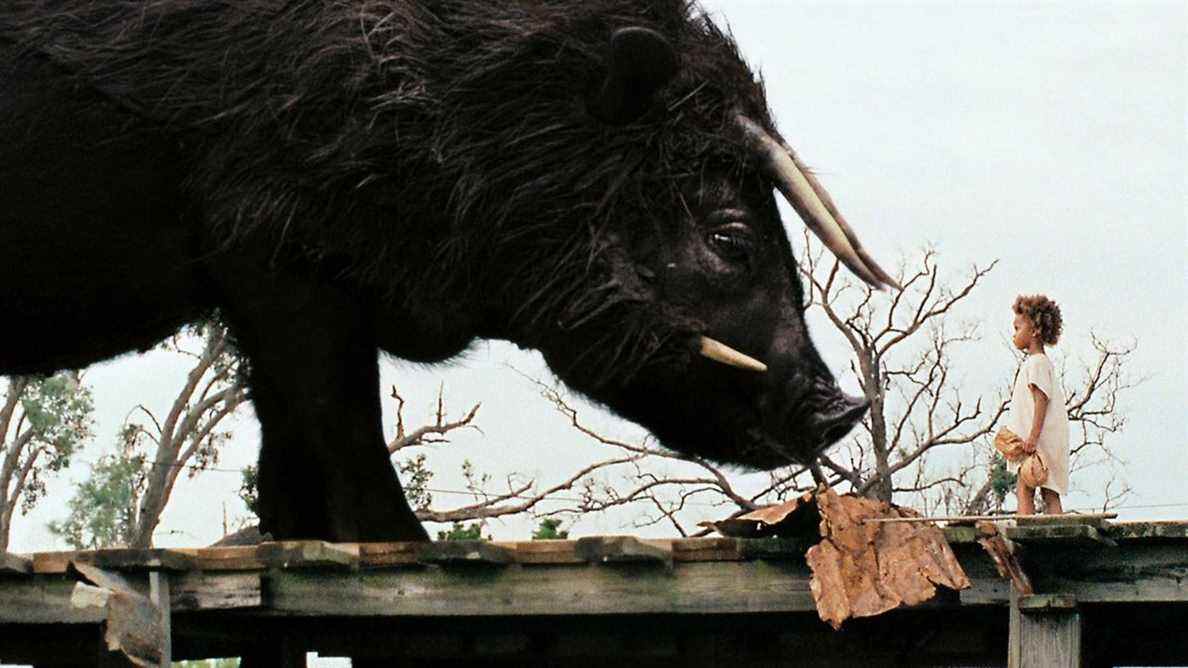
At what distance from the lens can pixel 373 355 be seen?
853cm

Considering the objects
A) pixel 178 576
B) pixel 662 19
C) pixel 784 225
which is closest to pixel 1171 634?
pixel 784 225

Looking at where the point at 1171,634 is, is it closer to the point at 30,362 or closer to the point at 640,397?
the point at 640,397

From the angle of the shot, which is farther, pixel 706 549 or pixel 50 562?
pixel 50 562

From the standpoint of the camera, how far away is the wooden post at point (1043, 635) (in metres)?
7.06

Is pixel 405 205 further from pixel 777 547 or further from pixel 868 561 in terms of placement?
pixel 868 561

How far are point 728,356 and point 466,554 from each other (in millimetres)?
1257

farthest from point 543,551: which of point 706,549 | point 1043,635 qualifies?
point 1043,635

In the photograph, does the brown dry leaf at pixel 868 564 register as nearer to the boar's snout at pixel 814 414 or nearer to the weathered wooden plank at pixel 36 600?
the boar's snout at pixel 814 414

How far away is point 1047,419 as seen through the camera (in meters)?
8.35

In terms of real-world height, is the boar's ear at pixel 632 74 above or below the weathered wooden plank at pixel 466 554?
above

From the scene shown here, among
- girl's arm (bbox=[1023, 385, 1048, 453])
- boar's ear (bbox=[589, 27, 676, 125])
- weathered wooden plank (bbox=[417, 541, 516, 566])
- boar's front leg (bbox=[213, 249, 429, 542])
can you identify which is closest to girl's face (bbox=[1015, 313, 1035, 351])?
girl's arm (bbox=[1023, 385, 1048, 453])

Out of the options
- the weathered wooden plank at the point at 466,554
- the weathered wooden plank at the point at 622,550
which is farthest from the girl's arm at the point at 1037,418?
the weathered wooden plank at the point at 466,554

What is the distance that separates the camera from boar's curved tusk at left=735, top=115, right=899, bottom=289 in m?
8.34

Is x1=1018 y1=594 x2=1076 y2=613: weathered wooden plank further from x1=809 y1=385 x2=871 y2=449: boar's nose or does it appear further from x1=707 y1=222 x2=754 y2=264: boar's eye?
x1=707 y1=222 x2=754 y2=264: boar's eye
